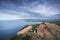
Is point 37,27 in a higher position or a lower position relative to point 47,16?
lower

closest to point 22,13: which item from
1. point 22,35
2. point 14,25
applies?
point 14,25

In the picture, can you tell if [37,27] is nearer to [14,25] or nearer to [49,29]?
[49,29]

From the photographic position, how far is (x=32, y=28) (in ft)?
7.23

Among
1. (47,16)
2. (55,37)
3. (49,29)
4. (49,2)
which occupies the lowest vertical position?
(55,37)

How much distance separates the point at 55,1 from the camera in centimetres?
224

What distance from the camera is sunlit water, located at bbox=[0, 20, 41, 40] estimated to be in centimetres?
220

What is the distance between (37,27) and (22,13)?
0.40 m

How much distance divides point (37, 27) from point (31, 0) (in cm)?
55

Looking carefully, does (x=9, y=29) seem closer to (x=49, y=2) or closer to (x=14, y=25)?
(x=14, y=25)

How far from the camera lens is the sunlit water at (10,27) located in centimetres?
220

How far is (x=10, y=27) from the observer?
2.24 meters

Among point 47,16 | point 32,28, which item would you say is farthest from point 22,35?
point 47,16

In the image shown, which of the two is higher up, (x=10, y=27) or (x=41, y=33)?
(x=10, y=27)

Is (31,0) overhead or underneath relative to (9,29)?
overhead
